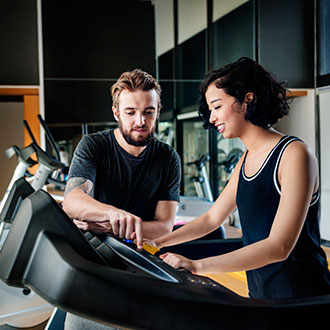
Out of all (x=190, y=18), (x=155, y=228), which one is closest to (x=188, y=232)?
(x=155, y=228)

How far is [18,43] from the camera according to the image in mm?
5082

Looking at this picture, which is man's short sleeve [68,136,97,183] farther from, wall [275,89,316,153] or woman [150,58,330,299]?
wall [275,89,316,153]

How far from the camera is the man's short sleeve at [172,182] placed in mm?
1728

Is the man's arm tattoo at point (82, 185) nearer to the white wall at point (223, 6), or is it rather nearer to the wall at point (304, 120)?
the wall at point (304, 120)

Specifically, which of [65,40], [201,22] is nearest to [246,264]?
[65,40]

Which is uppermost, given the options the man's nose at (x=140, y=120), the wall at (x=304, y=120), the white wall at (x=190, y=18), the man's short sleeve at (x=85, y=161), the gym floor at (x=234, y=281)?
the white wall at (x=190, y=18)

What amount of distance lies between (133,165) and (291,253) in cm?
75

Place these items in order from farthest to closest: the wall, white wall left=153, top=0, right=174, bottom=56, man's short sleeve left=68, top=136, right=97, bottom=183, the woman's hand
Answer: white wall left=153, top=0, right=174, bottom=56
the wall
man's short sleeve left=68, top=136, right=97, bottom=183
the woman's hand

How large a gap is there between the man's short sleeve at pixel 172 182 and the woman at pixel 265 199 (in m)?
0.34

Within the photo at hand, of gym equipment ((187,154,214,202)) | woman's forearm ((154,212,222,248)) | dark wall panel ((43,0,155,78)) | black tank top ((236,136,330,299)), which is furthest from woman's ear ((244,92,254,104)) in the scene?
dark wall panel ((43,0,155,78))

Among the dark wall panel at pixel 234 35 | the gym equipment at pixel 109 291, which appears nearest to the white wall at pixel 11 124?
the dark wall panel at pixel 234 35

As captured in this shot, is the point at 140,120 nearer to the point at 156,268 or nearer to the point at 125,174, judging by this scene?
the point at 125,174

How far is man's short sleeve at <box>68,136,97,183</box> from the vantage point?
1.61 meters

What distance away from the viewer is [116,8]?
5.67 m
